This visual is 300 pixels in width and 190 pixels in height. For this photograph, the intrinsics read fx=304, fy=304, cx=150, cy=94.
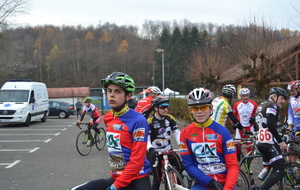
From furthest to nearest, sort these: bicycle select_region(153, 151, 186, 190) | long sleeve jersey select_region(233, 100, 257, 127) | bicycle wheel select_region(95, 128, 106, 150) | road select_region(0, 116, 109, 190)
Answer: bicycle wheel select_region(95, 128, 106, 150), long sleeve jersey select_region(233, 100, 257, 127), road select_region(0, 116, 109, 190), bicycle select_region(153, 151, 186, 190)

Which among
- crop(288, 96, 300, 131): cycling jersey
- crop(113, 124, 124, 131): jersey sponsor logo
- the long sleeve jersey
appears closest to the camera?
crop(113, 124, 124, 131): jersey sponsor logo

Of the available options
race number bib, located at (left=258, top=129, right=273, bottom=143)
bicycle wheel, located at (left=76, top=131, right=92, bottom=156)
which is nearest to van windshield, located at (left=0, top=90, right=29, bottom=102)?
bicycle wheel, located at (left=76, top=131, right=92, bottom=156)

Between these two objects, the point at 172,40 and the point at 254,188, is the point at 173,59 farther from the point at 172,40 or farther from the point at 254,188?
the point at 254,188

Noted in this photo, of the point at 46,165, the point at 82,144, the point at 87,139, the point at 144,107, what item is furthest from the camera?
the point at 87,139

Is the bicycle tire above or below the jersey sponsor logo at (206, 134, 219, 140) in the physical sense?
below

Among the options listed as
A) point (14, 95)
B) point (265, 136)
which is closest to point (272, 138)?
point (265, 136)

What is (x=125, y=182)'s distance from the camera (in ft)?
8.83

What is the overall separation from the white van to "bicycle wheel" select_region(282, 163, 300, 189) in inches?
624

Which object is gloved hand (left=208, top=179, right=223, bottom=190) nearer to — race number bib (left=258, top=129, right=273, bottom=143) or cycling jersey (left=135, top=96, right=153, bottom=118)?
race number bib (left=258, top=129, right=273, bottom=143)

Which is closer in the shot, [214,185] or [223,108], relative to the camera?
[214,185]

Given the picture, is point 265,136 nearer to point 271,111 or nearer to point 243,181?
point 271,111

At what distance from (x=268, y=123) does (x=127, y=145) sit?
283 cm

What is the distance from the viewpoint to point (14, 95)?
18.6m

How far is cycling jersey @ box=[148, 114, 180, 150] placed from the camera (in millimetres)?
5621
